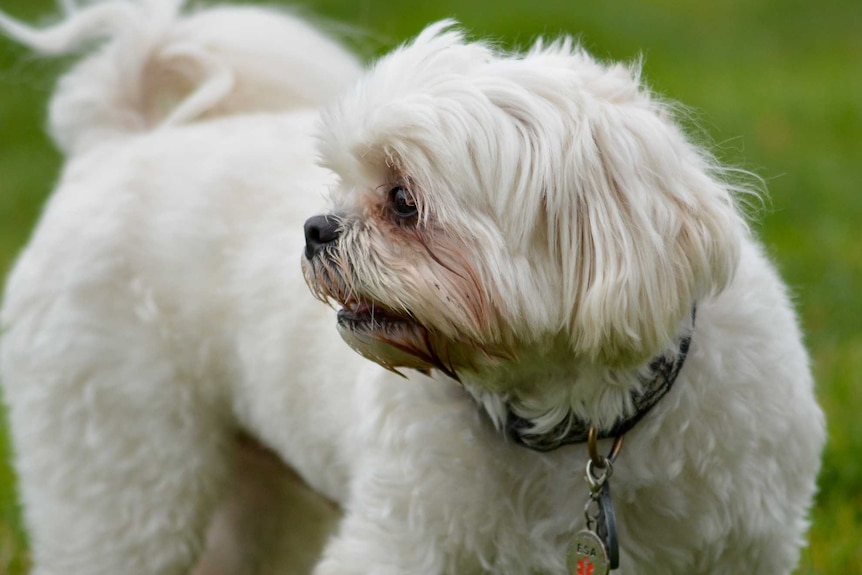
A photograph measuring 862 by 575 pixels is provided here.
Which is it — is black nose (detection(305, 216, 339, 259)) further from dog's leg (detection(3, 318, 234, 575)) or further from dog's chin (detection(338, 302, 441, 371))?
dog's leg (detection(3, 318, 234, 575))

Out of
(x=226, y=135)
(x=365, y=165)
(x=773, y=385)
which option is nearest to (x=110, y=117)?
(x=226, y=135)

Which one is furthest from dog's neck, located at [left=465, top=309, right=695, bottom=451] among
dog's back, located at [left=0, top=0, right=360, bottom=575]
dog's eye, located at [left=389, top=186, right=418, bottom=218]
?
dog's back, located at [left=0, top=0, right=360, bottom=575]

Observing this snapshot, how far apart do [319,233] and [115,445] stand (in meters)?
1.34

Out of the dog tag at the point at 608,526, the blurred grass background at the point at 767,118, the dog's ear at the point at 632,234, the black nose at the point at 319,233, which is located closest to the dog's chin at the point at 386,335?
the black nose at the point at 319,233

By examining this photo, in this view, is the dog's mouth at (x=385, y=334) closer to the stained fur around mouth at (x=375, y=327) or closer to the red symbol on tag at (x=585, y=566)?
the stained fur around mouth at (x=375, y=327)

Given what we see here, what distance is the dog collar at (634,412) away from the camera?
2.77 meters

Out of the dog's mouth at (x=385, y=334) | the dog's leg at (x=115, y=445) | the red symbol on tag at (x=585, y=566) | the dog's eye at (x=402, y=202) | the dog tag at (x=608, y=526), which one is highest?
the dog's eye at (x=402, y=202)

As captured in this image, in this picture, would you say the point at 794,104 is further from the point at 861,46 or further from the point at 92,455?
the point at 92,455

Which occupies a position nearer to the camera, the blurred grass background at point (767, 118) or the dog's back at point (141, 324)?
the dog's back at point (141, 324)

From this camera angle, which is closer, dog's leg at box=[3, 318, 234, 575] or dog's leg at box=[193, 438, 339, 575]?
dog's leg at box=[3, 318, 234, 575]

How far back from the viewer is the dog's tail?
4.16 metres

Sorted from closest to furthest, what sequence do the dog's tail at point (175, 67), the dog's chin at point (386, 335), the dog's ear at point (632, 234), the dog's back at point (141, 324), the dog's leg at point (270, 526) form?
the dog's ear at point (632, 234) → the dog's chin at point (386, 335) → the dog's back at point (141, 324) → the dog's tail at point (175, 67) → the dog's leg at point (270, 526)

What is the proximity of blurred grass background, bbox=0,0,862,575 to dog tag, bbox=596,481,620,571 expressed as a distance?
76 cm

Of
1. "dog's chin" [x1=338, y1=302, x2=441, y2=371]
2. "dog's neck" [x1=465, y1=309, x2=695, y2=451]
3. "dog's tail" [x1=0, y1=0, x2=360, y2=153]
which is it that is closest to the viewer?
"dog's chin" [x1=338, y1=302, x2=441, y2=371]
